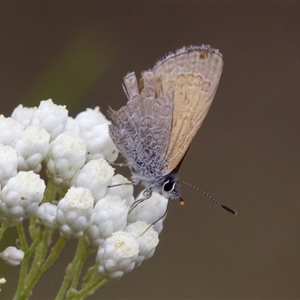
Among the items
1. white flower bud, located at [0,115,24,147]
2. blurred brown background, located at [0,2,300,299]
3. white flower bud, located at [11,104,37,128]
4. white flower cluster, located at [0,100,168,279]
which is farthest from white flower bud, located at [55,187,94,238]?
blurred brown background, located at [0,2,300,299]

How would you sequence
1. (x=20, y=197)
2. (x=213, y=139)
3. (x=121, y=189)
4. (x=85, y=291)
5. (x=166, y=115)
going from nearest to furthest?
(x=20, y=197) → (x=85, y=291) → (x=121, y=189) → (x=166, y=115) → (x=213, y=139)

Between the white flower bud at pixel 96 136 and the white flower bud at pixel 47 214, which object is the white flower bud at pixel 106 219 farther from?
the white flower bud at pixel 96 136

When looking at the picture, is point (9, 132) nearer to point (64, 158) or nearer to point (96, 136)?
point (64, 158)

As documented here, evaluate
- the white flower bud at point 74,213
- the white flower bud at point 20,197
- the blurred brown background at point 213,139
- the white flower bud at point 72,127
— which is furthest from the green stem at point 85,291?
the blurred brown background at point 213,139

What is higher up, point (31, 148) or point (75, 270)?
point (31, 148)

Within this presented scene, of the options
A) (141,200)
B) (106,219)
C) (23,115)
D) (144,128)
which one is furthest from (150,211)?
(23,115)

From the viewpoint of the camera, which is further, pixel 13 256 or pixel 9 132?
pixel 9 132

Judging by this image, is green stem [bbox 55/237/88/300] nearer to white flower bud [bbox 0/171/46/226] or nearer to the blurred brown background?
white flower bud [bbox 0/171/46/226]
